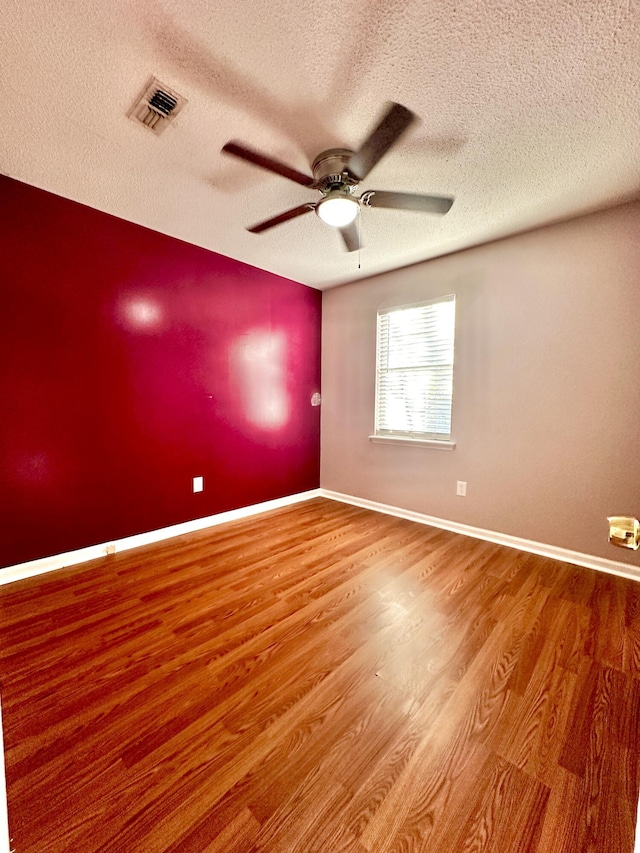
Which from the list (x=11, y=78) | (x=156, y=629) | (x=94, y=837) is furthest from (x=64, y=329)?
(x=94, y=837)

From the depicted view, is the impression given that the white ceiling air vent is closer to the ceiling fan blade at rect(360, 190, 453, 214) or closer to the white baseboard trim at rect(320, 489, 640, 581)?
the ceiling fan blade at rect(360, 190, 453, 214)

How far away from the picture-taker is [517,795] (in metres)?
0.92

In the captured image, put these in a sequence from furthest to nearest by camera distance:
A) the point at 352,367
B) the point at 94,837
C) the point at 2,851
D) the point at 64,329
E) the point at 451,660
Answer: the point at 352,367, the point at 64,329, the point at 451,660, the point at 94,837, the point at 2,851

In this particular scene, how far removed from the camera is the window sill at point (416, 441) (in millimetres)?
2949

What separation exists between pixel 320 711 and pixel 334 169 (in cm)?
238

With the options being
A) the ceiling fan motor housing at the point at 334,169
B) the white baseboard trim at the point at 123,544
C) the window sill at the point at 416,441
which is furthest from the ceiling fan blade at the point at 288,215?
the white baseboard trim at the point at 123,544

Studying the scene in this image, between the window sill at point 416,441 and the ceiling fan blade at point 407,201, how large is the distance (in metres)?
1.86

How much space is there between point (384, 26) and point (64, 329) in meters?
2.30

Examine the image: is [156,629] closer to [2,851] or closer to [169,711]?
[169,711]

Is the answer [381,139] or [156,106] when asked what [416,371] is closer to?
[381,139]

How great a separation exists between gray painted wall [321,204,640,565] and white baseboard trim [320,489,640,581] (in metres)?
0.05

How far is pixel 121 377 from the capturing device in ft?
7.97

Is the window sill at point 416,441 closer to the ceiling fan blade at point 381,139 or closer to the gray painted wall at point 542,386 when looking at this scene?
the gray painted wall at point 542,386

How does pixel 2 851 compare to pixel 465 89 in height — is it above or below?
below
